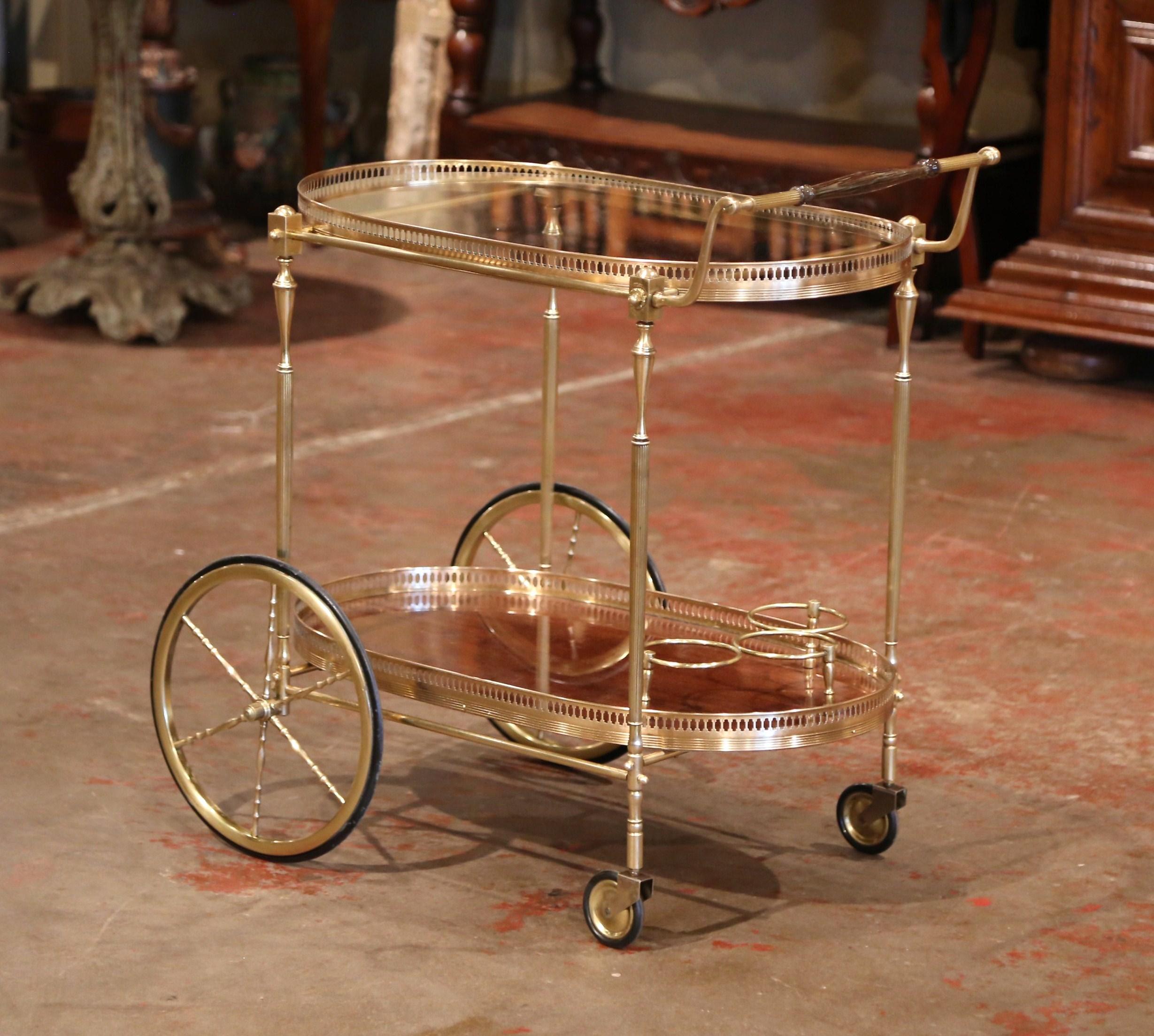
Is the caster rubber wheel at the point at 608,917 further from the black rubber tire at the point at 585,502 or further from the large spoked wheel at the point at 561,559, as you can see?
the black rubber tire at the point at 585,502

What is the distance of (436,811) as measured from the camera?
2871 millimetres

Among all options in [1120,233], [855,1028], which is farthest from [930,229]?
[855,1028]

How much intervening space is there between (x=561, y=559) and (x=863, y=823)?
133cm

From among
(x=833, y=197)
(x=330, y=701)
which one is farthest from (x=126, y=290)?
(x=833, y=197)

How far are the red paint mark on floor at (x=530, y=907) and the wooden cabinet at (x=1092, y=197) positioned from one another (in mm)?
3080

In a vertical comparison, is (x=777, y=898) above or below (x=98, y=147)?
below

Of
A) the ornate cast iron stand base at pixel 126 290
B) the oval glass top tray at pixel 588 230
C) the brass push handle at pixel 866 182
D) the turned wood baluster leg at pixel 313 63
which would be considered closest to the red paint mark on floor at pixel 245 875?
the oval glass top tray at pixel 588 230

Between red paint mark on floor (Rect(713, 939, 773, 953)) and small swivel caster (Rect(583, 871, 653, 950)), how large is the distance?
0.32ft

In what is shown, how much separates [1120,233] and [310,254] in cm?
284

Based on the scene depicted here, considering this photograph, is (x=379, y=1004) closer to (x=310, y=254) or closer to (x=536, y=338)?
(x=536, y=338)

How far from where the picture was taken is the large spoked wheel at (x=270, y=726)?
8.45 feet

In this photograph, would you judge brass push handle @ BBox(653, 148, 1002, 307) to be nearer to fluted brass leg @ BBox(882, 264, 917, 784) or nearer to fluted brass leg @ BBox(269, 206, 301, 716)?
fluted brass leg @ BBox(882, 264, 917, 784)

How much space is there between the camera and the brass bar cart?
8.07 ft

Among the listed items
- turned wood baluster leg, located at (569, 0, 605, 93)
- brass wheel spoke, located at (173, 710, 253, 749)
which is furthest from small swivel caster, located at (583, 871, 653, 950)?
turned wood baluster leg, located at (569, 0, 605, 93)
